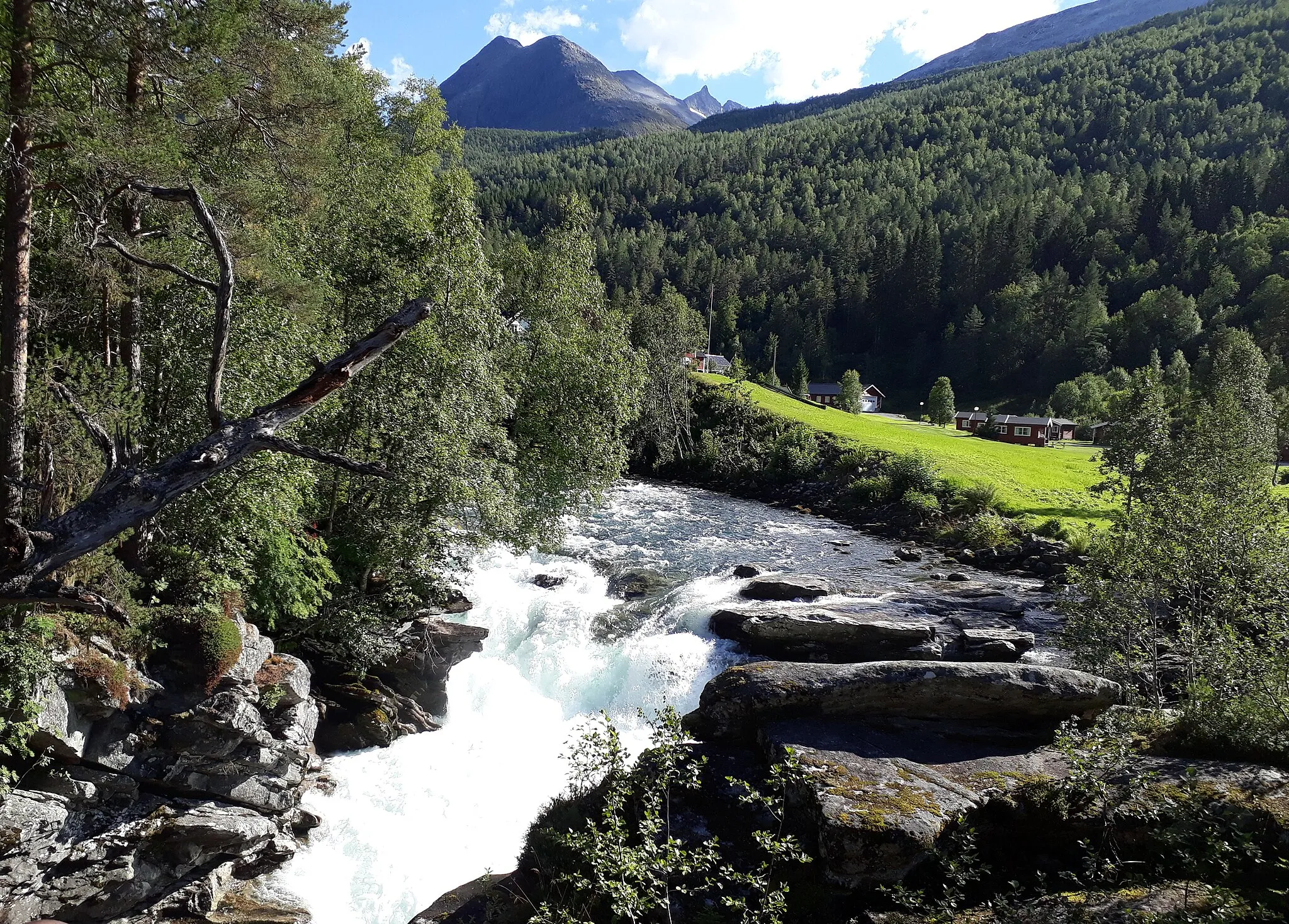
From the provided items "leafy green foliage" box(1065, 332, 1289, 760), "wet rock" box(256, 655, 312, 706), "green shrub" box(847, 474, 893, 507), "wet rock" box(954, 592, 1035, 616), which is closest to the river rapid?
"wet rock" box(256, 655, 312, 706)

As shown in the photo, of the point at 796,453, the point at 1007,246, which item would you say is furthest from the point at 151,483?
the point at 1007,246

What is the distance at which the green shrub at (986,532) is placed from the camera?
3356 centimetres

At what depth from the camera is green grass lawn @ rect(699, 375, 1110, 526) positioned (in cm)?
3912

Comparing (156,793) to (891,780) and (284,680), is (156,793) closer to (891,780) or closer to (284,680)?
(284,680)

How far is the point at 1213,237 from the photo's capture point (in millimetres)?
108688

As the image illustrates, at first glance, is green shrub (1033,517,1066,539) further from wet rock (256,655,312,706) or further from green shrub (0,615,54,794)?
green shrub (0,615,54,794)

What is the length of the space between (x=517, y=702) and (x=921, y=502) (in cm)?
2912

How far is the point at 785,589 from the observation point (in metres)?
23.6

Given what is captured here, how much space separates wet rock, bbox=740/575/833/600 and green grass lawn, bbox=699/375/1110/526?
779 inches

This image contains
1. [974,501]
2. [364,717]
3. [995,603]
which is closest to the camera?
[364,717]

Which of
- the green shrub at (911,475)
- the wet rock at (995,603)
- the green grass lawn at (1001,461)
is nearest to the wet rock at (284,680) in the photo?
the wet rock at (995,603)

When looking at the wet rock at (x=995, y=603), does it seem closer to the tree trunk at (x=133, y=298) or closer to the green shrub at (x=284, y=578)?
the green shrub at (x=284, y=578)

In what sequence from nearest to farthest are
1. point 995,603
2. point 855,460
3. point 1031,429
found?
point 995,603
point 855,460
point 1031,429

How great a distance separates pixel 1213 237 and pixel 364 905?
14685 centimetres
